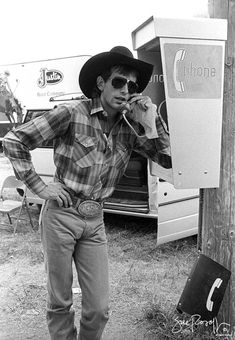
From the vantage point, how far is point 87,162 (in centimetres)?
238

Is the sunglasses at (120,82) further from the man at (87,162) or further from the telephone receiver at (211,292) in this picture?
the telephone receiver at (211,292)

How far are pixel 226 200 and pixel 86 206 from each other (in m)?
0.85

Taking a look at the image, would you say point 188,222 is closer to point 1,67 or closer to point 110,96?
point 110,96

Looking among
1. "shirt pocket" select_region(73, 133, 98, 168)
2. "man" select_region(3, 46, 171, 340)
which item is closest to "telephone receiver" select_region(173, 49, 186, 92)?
"man" select_region(3, 46, 171, 340)

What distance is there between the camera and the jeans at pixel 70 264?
239 centimetres

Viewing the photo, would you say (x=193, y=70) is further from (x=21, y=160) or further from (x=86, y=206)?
(x=21, y=160)

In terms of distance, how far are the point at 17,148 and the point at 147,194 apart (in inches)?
132

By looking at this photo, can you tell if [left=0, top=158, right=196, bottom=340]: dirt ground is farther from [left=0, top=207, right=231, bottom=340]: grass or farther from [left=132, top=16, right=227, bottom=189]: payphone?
[left=132, top=16, right=227, bottom=189]: payphone

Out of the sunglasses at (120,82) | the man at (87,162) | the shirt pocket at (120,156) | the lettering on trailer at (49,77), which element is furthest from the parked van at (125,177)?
the sunglasses at (120,82)

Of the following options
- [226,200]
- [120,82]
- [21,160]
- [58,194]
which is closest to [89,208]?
[58,194]

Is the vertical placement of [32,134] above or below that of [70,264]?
above

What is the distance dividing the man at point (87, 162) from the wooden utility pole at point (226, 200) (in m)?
0.36

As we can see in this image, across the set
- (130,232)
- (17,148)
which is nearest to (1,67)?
(130,232)

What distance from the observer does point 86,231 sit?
7.95 ft
